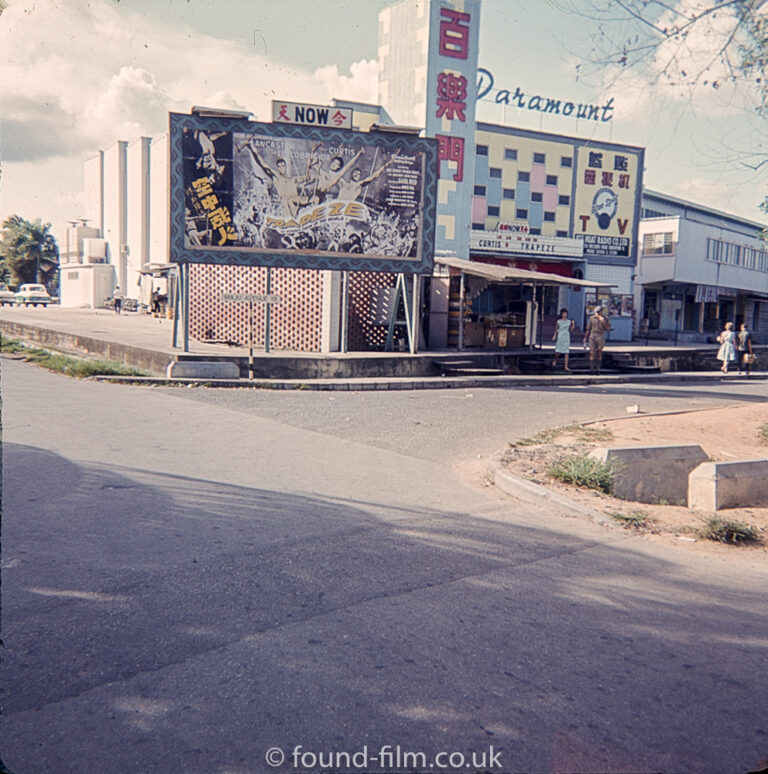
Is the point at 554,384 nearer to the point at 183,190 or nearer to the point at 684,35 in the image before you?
the point at 183,190

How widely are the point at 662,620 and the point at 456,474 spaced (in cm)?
405

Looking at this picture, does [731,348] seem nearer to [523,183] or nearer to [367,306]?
[367,306]

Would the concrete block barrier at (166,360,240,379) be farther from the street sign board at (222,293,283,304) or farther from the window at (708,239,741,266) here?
the window at (708,239,741,266)

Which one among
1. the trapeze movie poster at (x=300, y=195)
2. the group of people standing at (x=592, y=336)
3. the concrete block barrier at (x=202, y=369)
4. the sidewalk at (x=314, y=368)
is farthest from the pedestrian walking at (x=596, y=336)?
the concrete block barrier at (x=202, y=369)

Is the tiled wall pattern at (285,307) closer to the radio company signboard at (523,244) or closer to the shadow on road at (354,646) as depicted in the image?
the radio company signboard at (523,244)

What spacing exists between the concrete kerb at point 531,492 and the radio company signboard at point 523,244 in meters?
27.8

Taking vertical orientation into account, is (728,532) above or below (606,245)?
below

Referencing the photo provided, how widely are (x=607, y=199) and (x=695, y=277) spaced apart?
8.53 meters

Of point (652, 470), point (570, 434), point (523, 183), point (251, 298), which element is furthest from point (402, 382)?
point (523, 183)

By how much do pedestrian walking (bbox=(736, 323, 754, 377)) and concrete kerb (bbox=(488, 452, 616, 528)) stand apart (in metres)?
20.0

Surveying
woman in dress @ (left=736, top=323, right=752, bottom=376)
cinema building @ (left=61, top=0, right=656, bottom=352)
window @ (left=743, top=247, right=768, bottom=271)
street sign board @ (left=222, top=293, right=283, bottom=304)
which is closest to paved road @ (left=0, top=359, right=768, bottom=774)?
street sign board @ (left=222, top=293, right=283, bottom=304)

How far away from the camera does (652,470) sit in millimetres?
8148

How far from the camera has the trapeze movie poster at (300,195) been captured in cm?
1733

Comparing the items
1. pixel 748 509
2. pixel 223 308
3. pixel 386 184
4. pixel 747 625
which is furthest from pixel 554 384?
pixel 747 625
